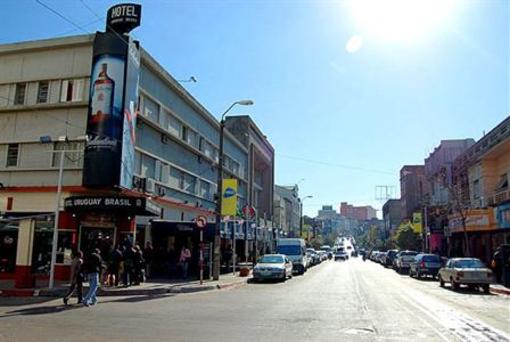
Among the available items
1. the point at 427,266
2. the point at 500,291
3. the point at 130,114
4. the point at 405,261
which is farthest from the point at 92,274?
the point at 405,261

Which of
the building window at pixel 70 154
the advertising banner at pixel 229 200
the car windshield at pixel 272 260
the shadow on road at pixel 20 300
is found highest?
the building window at pixel 70 154

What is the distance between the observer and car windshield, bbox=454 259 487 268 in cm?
2488

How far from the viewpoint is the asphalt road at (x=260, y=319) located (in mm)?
10742

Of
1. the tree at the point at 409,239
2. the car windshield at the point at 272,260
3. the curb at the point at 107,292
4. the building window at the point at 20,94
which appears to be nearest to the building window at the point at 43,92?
the building window at the point at 20,94

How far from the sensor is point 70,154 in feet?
86.5

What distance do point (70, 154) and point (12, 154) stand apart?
398cm

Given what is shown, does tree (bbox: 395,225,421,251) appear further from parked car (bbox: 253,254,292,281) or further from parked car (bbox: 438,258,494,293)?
parked car (bbox: 438,258,494,293)

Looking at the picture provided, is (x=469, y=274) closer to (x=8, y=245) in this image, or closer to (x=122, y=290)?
(x=122, y=290)

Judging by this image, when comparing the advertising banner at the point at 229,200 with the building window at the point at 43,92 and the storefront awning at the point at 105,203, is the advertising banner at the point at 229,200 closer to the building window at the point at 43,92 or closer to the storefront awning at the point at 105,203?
the storefront awning at the point at 105,203

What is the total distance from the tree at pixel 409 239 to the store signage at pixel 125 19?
51556mm

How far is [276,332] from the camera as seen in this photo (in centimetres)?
1120

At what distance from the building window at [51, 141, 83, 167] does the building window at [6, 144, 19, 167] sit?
2442 millimetres

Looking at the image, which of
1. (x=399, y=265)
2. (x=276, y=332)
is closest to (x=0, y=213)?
(x=276, y=332)

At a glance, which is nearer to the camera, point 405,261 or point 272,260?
point 272,260
